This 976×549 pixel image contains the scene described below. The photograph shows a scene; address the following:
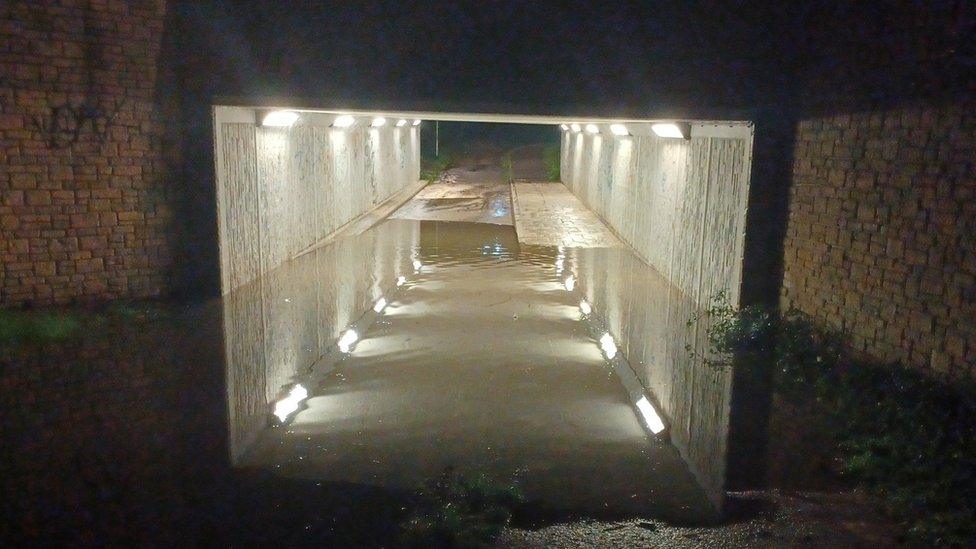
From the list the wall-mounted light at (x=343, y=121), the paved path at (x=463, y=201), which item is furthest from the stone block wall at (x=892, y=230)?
the paved path at (x=463, y=201)

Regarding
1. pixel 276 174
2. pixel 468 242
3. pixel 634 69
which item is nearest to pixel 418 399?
pixel 634 69

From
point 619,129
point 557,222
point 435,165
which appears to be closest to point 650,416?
point 619,129

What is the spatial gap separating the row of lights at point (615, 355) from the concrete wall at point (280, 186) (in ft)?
17.6

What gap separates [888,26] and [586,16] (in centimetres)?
374

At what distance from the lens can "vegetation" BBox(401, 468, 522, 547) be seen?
473cm

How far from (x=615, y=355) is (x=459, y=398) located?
2.52 metres

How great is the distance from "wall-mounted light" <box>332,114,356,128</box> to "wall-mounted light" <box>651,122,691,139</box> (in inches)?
304

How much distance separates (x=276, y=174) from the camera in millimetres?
14359

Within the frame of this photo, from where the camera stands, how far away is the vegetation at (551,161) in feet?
132

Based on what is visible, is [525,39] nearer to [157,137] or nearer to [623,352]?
[623,352]

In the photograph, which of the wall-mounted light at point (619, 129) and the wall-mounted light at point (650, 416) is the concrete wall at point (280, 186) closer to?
the wall-mounted light at point (650, 416)

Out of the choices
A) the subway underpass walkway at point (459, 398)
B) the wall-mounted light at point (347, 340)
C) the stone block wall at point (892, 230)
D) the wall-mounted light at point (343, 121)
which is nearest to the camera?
the subway underpass walkway at point (459, 398)

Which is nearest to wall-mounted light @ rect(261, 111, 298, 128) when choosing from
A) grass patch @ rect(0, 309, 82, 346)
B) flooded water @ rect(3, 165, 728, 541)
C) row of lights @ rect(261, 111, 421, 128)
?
row of lights @ rect(261, 111, 421, 128)

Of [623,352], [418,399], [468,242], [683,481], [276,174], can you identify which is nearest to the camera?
[683,481]
